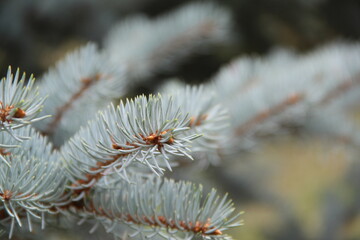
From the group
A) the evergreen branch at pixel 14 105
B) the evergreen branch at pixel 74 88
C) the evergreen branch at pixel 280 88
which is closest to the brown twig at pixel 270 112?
the evergreen branch at pixel 280 88

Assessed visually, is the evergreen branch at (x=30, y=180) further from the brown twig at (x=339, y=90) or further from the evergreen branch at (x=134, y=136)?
→ the brown twig at (x=339, y=90)

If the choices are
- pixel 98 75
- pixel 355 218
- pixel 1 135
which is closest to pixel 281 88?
pixel 98 75

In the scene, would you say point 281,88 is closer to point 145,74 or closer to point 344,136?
point 344,136

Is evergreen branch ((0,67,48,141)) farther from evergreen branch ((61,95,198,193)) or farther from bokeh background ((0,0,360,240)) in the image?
bokeh background ((0,0,360,240))

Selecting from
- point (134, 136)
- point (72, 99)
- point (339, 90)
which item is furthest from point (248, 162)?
point (134, 136)

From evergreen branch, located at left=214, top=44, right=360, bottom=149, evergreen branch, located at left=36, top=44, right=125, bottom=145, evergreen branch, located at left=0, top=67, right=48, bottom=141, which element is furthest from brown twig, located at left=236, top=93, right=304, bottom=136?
evergreen branch, located at left=0, top=67, right=48, bottom=141
